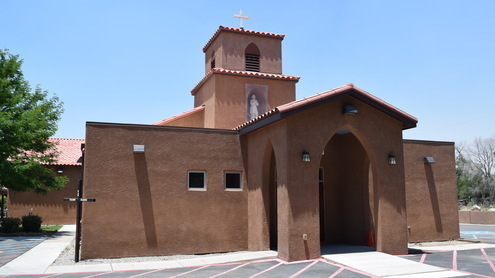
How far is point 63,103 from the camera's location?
22891 millimetres

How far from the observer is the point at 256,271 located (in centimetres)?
1073

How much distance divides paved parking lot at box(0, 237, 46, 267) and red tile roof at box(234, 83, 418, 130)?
339 inches

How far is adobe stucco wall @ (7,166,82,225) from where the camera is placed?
24812mm

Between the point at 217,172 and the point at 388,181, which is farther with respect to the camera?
the point at 217,172

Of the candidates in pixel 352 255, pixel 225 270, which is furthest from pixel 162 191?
pixel 352 255

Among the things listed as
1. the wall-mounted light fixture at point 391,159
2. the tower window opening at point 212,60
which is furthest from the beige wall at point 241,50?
the wall-mounted light fixture at point 391,159

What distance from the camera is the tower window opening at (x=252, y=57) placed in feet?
65.5

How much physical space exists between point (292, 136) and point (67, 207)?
18580 mm

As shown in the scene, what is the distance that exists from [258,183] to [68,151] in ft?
62.1

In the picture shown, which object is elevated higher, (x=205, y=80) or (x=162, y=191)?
(x=205, y=80)

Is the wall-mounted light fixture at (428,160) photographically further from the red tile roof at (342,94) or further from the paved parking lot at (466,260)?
the paved parking lot at (466,260)

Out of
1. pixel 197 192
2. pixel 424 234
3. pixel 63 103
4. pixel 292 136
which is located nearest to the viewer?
pixel 292 136

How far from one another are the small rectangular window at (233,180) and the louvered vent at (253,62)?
22.1 feet

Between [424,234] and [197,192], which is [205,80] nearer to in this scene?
[197,192]
